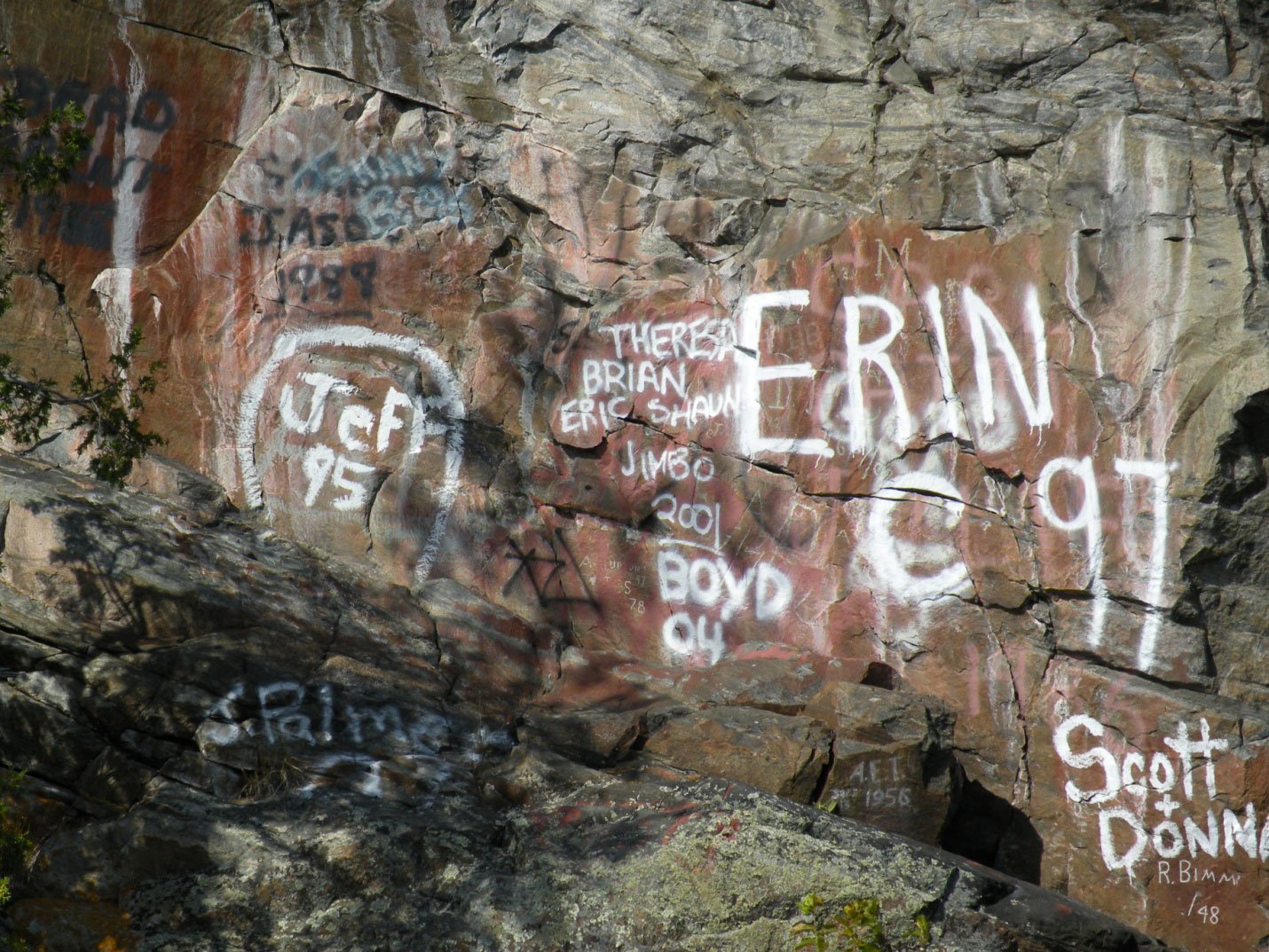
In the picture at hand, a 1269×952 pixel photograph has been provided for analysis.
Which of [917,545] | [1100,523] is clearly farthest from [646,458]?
[1100,523]

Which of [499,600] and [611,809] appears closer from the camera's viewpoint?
[611,809]

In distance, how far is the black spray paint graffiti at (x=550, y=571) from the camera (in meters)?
5.83

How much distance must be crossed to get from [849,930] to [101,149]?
5770mm

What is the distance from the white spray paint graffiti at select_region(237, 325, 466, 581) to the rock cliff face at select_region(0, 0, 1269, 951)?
0.08ft

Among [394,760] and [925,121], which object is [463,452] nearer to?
[394,760]

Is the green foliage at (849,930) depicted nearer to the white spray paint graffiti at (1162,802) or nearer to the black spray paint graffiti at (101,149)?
the white spray paint graffiti at (1162,802)

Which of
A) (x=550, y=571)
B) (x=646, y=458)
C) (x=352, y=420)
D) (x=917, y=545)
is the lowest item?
(x=550, y=571)

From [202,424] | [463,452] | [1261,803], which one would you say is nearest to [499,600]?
[463,452]

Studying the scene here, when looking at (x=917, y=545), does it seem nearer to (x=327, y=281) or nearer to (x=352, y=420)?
(x=352, y=420)

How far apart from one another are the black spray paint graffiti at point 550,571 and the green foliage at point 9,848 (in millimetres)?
2480

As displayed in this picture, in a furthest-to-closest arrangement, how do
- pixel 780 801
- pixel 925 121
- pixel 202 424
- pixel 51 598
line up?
1. pixel 202 424
2. pixel 925 121
3. pixel 51 598
4. pixel 780 801

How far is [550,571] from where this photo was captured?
587 centimetres

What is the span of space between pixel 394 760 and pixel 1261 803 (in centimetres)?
339

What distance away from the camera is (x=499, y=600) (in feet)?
19.2
